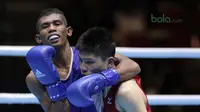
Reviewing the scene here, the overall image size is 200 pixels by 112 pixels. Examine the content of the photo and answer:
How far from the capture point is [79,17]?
2914 millimetres

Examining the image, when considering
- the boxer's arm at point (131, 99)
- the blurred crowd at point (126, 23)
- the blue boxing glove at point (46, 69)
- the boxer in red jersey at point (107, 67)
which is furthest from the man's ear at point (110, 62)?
the blurred crowd at point (126, 23)

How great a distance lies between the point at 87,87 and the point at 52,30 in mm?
451

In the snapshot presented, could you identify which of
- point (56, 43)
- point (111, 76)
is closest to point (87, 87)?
point (111, 76)

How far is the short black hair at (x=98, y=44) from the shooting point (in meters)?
1.90

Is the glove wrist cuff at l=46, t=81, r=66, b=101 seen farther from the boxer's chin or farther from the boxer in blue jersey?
the boxer's chin

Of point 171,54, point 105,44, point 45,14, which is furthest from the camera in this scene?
point 171,54

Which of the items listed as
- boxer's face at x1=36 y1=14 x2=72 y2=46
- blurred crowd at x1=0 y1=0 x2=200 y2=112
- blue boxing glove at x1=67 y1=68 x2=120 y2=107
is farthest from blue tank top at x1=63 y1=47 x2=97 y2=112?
blurred crowd at x1=0 y1=0 x2=200 y2=112

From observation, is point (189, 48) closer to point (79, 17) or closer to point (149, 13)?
point (149, 13)

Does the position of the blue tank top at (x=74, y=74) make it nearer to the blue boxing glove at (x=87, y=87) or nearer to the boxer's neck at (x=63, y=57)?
the boxer's neck at (x=63, y=57)

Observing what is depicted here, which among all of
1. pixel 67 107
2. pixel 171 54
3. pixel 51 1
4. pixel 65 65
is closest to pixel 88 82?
pixel 67 107

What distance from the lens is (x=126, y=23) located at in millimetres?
2920

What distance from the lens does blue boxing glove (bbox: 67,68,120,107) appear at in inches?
70.4

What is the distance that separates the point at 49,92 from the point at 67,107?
161mm

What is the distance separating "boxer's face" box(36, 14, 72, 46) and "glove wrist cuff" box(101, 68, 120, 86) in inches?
14.2
